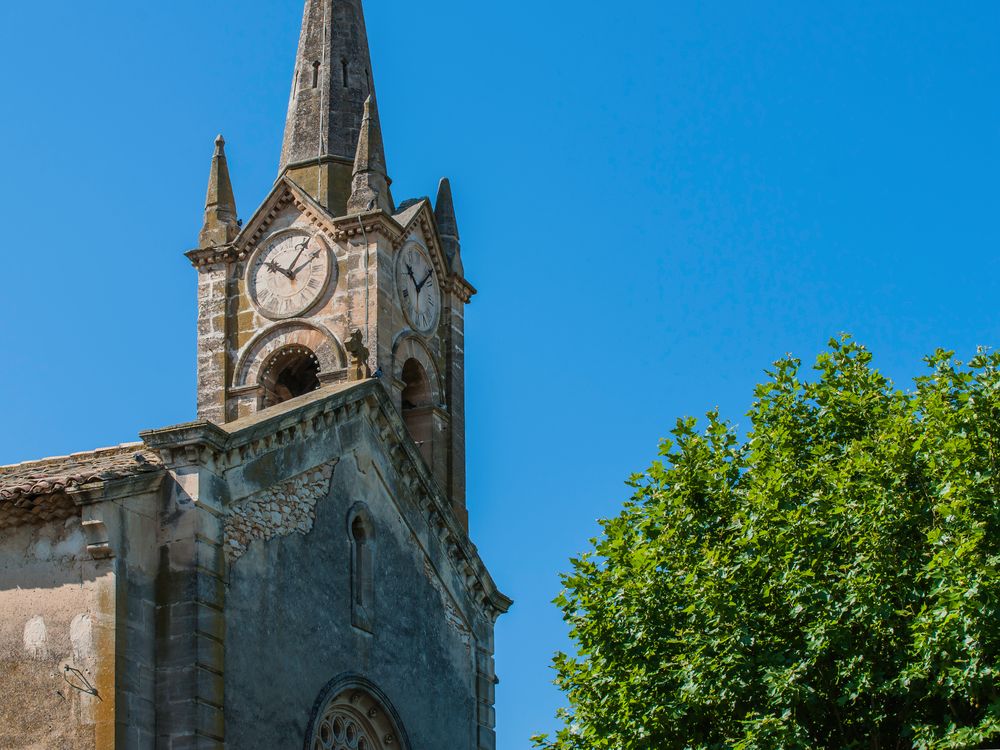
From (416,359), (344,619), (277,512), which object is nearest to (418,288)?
(416,359)

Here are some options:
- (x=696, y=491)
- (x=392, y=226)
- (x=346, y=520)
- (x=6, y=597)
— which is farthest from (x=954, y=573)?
(x=392, y=226)

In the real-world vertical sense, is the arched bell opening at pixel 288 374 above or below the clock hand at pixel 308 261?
below

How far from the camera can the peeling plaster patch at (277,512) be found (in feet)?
85.9

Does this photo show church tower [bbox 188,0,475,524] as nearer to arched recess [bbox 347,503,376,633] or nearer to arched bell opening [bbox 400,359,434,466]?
arched bell opening [bbox 400,359,434,466]

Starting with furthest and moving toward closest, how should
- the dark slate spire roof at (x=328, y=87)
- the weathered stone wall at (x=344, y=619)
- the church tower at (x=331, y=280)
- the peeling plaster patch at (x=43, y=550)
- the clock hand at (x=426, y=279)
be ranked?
the dark slate spire roof at (x=328, y=87), the clock hand at (x=426, y=279), the church tower at (x=331, y=280), the weathered stone wall at (x=344, y=619), the peeling plaster patch at (x=43, y=550)

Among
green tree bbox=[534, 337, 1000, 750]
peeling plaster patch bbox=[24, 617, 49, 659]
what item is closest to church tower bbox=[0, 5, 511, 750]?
peeling plaster patch bbox=[24, 617, 49, 659]

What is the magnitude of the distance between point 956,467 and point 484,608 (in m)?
9.97

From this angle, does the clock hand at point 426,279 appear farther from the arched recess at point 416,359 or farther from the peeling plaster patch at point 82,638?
the peeling plaster patch at point 82,638

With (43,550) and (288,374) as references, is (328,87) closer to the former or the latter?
(288,374)

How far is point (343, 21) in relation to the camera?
41094 mm

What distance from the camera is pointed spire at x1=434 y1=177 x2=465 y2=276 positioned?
133 feet

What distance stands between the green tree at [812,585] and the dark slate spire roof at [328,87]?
575 inches

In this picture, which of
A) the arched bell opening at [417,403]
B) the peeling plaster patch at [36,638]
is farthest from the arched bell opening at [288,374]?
the peeling plaster patch at [36,638]

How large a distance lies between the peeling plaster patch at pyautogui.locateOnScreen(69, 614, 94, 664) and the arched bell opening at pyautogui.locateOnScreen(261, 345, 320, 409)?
543 inches
